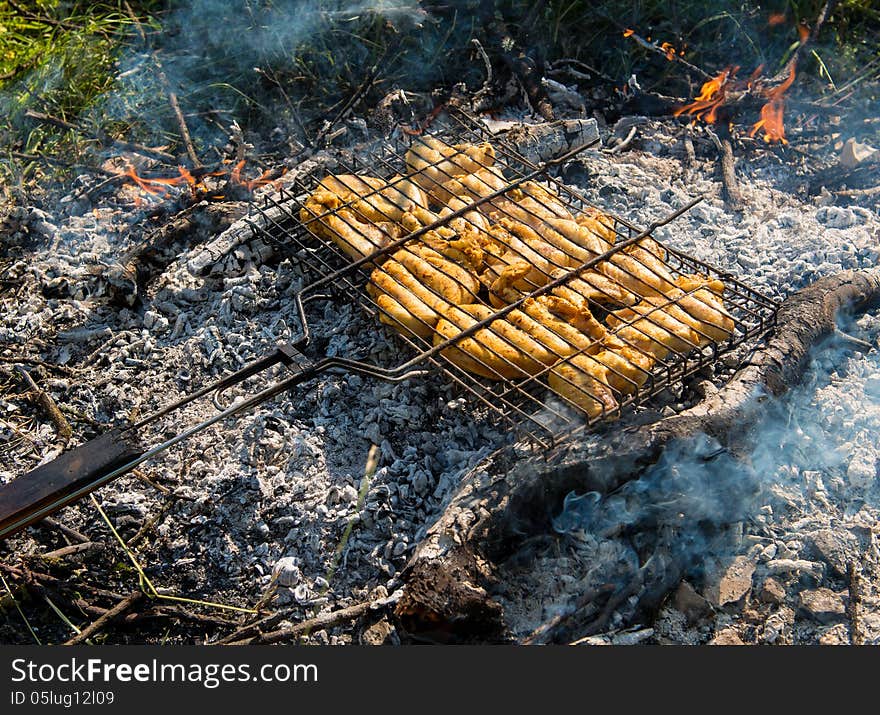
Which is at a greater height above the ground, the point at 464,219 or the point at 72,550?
the point at 464,219

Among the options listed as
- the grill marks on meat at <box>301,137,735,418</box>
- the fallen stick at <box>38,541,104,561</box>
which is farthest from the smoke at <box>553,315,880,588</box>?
the fallen stick at <box>38,541,104,561</box>

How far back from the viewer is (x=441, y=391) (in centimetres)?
560

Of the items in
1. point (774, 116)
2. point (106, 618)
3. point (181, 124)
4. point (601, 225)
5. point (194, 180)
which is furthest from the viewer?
point (774, 116)

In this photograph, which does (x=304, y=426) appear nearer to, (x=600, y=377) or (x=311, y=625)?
(x=311, y=625)

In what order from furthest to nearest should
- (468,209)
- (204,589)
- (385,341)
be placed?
(468,209)
(385,341)
(204,589)

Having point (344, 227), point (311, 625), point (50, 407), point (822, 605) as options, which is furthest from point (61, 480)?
point (822, 605)

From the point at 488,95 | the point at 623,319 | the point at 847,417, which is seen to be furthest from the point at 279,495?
the point at 488,95

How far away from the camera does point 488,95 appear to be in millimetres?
8078

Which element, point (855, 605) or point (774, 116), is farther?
point (774, 116)

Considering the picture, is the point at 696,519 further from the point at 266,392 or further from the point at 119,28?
the point at 119,28

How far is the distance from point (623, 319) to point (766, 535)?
1520 mm

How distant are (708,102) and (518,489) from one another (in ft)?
16.6

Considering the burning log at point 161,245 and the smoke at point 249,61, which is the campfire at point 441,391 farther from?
the smoke at point 249,61

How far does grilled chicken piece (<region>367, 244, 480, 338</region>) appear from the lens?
5.55 m
